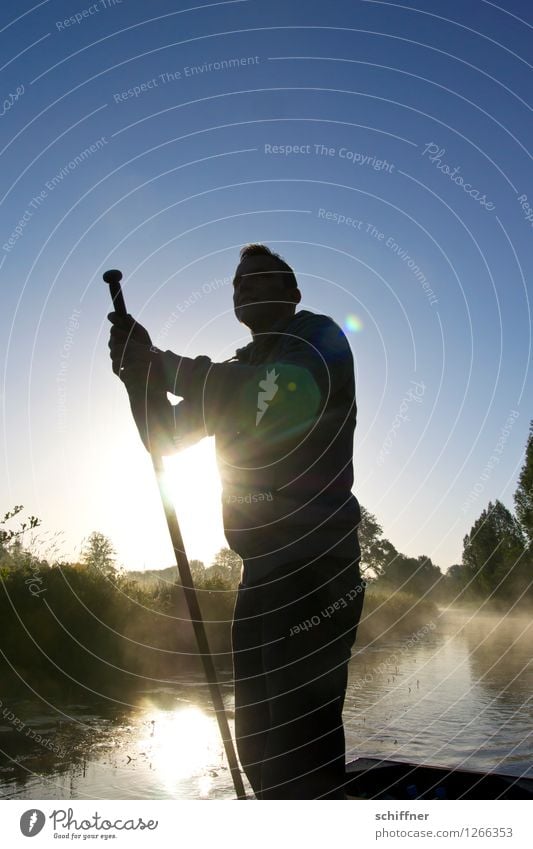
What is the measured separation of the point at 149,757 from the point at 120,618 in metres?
5.88

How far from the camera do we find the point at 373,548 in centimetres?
5672

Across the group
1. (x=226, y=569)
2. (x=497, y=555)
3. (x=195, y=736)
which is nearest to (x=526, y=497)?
(x=497, y=555)

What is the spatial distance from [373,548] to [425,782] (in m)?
51.6

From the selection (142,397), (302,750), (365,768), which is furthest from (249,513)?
(365,768)

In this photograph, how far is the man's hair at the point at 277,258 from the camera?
3.81 metres

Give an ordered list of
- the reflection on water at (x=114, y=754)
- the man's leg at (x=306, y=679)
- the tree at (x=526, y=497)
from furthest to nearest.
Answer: the tree at (x=526, y=497) < the reflection on water at (x=114, y=754) < the man's leg at (x=306, y=679)

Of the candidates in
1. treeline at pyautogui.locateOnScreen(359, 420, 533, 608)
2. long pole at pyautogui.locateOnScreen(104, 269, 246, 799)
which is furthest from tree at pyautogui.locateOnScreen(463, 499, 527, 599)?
long pole at pyautogui.locateOnScreen(104, 269, 246, 799)

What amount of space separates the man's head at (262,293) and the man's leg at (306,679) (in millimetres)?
1465

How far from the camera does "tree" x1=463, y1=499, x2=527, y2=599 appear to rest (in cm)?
5018

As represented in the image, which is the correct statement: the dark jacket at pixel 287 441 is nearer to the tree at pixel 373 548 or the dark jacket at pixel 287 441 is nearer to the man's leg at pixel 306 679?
the man's leg at pixel 306 679

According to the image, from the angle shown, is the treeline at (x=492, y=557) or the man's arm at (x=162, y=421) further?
the treeline at (x=492, y=557)

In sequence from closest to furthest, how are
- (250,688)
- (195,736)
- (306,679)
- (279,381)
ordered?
(306,679) → (279,381) → (250,688) → (195,736)

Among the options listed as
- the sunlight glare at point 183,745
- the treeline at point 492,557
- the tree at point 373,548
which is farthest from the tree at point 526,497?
the sunlight glare at point 183,745
